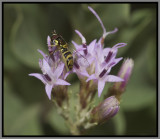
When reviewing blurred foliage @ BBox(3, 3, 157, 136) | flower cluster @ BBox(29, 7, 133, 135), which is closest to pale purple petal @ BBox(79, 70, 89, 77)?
flower cluster @ BBox(29, 7, 133, 135)

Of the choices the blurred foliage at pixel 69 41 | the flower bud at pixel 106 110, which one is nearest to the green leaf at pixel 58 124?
the blurred foliage at pixel 69 41

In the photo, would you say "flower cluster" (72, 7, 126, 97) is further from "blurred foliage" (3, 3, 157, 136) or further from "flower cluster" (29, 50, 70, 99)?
"blurred foliage" (3, 3, 157, 136)

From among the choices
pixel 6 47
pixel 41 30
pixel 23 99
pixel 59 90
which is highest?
pixel 41 30

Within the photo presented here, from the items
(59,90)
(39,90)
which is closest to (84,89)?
(59,90)

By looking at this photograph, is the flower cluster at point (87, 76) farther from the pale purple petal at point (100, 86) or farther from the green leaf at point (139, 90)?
the green leaf at point (139, 90)

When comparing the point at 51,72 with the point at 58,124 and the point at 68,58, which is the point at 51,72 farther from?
the point at 58,124

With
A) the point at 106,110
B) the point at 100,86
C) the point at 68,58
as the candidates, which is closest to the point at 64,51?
the point at 68,58

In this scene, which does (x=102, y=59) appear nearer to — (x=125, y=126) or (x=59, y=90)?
(x=59, y=90)
